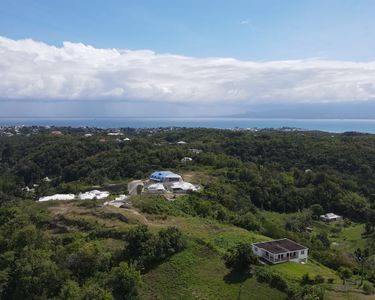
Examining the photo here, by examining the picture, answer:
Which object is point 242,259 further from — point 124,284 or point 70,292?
point 70,292

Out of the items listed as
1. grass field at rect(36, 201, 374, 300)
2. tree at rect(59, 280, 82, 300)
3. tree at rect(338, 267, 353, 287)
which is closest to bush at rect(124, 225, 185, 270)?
grass field at rect(36, 201, 374, 300)

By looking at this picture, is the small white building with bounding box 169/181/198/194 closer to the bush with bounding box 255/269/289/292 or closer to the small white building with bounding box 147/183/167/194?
the small white building with bounding box 147/183/167/194

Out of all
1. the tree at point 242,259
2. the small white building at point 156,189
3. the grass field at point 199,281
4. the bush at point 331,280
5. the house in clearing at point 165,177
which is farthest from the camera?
the house in clearing at point 165,177

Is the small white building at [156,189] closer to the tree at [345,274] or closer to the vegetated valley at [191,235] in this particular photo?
the vegetated valley at [191,235]

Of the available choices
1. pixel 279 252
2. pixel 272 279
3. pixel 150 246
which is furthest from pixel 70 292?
pixel 279 252

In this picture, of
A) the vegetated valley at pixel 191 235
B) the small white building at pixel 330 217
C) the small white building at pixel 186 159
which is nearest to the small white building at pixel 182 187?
the vegetated valley at pixel 191 235

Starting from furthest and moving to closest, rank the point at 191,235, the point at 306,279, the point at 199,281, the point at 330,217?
the point at 330,217 < the point at 191,235 < the point at 199,281 < the point at 306,279

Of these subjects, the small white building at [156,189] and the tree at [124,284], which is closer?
the tree at [124,284]

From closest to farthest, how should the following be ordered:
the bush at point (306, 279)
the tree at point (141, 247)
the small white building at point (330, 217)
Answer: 1. the bush at point (306, 279)
2. the tree at point (141, 247)
3. the small white building at point (330, 217)
